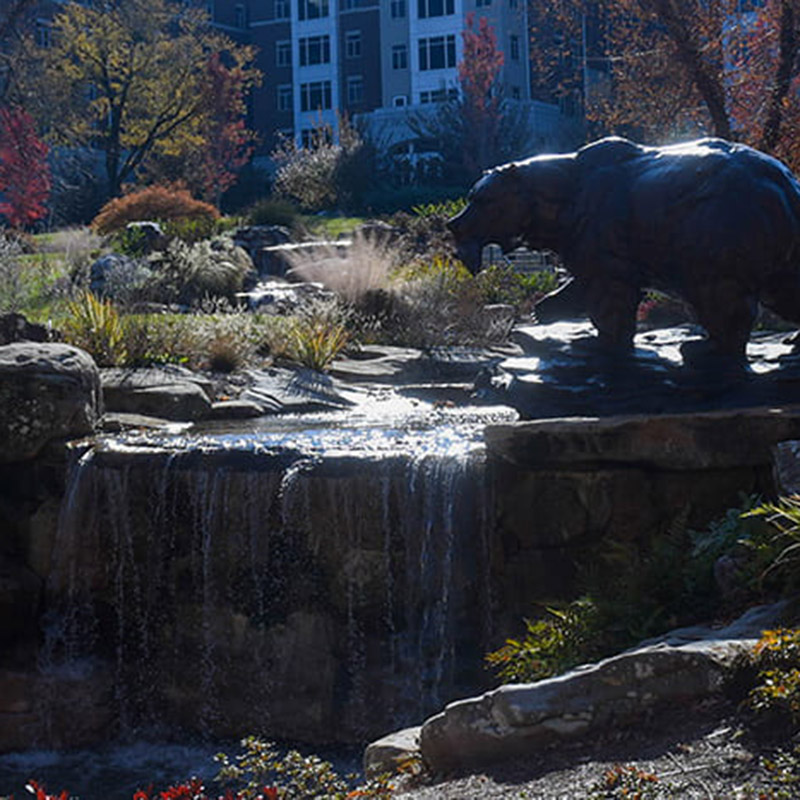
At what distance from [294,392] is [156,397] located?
173 centimetres

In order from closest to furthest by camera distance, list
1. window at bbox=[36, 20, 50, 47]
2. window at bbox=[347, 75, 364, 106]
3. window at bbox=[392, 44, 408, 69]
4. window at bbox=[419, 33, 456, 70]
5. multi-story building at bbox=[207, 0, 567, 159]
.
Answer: window at bbox=[36, 20, 50, 47], multi-story building at bbox=[207, 0, 567, 159], window at bbox=[419, 33, 456, 70], window at bbox=[392, 44, 408, 69], window at bbox=[347, 75, 364, 106]

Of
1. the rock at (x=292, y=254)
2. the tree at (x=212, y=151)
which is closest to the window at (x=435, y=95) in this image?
the tree at (x=212, y=151)

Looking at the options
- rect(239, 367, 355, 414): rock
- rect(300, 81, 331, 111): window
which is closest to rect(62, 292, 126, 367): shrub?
rect(239, 367, 355, 414): rock

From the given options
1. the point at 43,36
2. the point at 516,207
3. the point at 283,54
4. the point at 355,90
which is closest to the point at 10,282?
the point at 516,207

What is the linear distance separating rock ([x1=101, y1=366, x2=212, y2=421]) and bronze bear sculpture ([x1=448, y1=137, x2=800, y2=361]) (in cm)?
435

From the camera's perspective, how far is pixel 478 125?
39688 millimetres

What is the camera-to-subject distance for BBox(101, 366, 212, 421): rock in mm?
11938

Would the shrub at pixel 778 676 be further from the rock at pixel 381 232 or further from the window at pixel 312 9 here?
the window at pixel 312 9

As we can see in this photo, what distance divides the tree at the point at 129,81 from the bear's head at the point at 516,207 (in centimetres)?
3281

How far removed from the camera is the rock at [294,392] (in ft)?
42.0

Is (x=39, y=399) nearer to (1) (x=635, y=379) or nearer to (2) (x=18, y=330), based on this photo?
(2) (x=18, y=330)

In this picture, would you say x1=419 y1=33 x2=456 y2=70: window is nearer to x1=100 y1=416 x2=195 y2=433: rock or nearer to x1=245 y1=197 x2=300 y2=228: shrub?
x1=245 y1=197 x2=300 y2=228: shrub

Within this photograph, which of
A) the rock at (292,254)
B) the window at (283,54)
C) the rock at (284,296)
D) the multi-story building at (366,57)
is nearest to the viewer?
the rock at (284,296)

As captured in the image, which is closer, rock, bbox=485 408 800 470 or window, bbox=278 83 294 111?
rock, bbox=485 408 800 470
